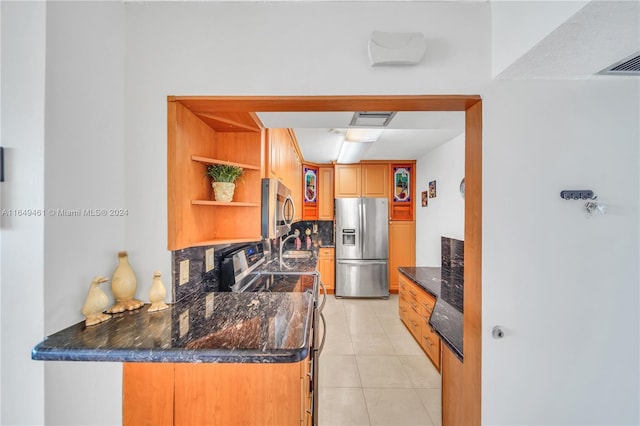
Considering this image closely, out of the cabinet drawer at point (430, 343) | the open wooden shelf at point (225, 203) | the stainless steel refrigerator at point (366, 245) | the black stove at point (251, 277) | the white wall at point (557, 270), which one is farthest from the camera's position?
the stainless steel refrigerator at point (366, 245)

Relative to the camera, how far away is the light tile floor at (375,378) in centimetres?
186

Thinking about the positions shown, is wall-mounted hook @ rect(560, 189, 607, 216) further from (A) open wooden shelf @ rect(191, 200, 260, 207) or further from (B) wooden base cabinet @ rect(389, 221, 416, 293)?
(B) wooden base cabinet @ rect(389, 221, 416, 293)

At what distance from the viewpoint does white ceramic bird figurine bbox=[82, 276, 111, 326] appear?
1074 millimetres

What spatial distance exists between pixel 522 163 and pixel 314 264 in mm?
2092

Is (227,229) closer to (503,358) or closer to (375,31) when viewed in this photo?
(375,31)

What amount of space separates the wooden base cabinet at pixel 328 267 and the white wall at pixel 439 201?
1481 millimetres

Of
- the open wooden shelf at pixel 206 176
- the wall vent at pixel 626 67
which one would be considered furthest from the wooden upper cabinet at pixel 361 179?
the wall vent at pixel 626 67

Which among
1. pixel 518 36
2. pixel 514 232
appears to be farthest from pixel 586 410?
pixel 518 36

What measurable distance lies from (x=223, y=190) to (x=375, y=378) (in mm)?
2071

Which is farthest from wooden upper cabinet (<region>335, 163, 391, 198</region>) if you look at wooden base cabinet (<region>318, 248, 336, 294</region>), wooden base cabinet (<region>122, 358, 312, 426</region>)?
wooden base cabinet (<region>122, 358, 312, 426</region>)

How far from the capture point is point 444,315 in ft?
5.99

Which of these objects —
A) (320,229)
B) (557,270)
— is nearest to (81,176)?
(557,270)

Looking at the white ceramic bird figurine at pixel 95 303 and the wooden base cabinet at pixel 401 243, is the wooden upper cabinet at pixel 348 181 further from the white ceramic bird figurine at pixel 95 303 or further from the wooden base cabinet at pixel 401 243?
the white ceramic bird figurine at pixel 95 303

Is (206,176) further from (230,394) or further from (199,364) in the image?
(230,394)
